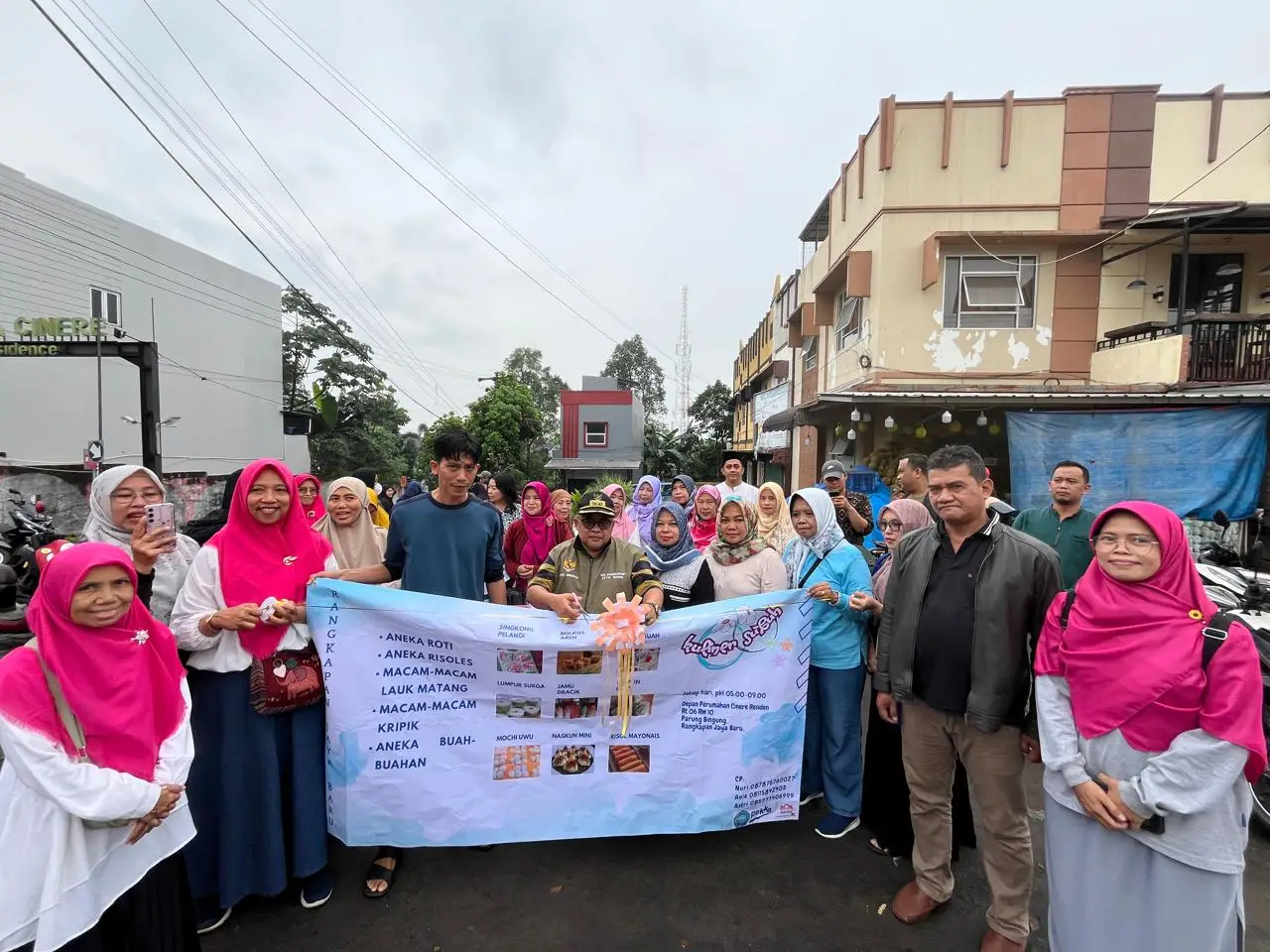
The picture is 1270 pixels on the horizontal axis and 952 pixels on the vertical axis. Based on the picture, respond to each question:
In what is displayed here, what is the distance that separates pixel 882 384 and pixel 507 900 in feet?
32.0

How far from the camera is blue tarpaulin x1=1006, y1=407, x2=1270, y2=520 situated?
303 inches

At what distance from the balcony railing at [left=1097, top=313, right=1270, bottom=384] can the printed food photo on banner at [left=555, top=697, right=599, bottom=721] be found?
959 centimetres

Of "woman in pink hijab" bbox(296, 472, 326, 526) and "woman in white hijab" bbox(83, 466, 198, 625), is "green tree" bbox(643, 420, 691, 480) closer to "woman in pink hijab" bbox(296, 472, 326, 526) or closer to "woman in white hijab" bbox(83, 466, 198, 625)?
"woman in pink hijab" bbox(296, 472, 326, 526)

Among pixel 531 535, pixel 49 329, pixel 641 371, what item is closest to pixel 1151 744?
pixel 531 535

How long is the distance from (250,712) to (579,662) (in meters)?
1.32

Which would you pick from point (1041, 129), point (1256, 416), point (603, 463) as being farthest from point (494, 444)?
point (1256, 416)

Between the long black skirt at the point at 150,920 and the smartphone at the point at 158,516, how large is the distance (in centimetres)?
112

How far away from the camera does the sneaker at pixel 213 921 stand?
7.78ft

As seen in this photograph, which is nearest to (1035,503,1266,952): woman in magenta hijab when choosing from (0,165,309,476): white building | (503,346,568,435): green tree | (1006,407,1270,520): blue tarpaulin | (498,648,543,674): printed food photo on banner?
(498,648,543,674): printed food photo on banner

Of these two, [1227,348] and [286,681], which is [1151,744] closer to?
[286,681]

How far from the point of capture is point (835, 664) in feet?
9.78

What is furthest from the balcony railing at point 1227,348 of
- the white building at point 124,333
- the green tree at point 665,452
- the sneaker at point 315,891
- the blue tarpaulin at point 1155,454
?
the green tree at point 665,452

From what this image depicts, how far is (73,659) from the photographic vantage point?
167 centimetres

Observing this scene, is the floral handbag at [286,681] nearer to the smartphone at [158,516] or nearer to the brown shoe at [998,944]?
the smartphone at [158,516]
